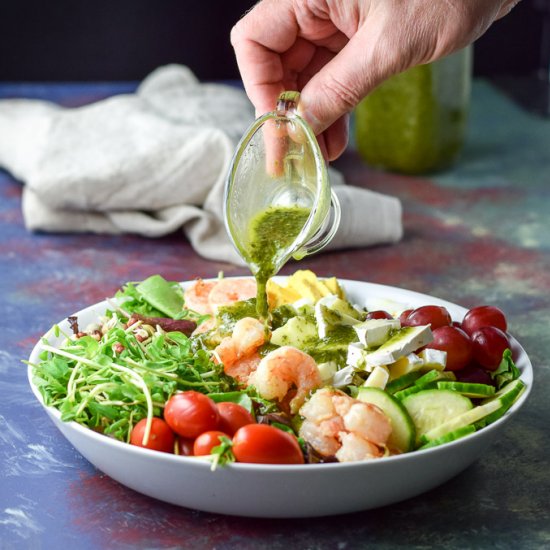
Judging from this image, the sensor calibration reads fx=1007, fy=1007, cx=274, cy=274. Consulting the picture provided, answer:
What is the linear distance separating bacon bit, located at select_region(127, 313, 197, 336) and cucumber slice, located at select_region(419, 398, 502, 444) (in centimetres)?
56

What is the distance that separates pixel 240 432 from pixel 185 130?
1.55 metres

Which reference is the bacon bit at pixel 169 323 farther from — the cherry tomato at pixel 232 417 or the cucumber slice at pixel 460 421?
the cucumber slice at pixel 460 421

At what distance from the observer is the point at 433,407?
4.62ft

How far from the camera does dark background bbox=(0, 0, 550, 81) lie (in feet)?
14.0

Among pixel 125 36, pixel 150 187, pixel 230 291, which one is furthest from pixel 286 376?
pixel 125 36

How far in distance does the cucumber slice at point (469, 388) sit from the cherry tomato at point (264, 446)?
0.92 ft

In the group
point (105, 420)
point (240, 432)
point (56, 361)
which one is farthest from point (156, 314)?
point (240, 432)

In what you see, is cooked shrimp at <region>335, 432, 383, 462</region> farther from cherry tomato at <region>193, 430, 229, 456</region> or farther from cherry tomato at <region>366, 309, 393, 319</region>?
cherry tomato at <region>366, 309, 393, 319</region>

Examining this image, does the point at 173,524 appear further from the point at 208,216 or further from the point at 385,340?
the point at 208,216

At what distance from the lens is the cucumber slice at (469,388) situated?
146 centimetres

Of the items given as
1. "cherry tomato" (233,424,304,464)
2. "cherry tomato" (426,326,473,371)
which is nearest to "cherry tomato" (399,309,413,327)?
"cherry tomato" (426,326,473,371)

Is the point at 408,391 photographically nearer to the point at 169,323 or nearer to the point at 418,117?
the point at 169,323

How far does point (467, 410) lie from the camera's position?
142 cm

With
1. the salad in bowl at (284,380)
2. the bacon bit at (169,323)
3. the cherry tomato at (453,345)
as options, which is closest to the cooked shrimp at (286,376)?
the salad in bowl at (284,380)
